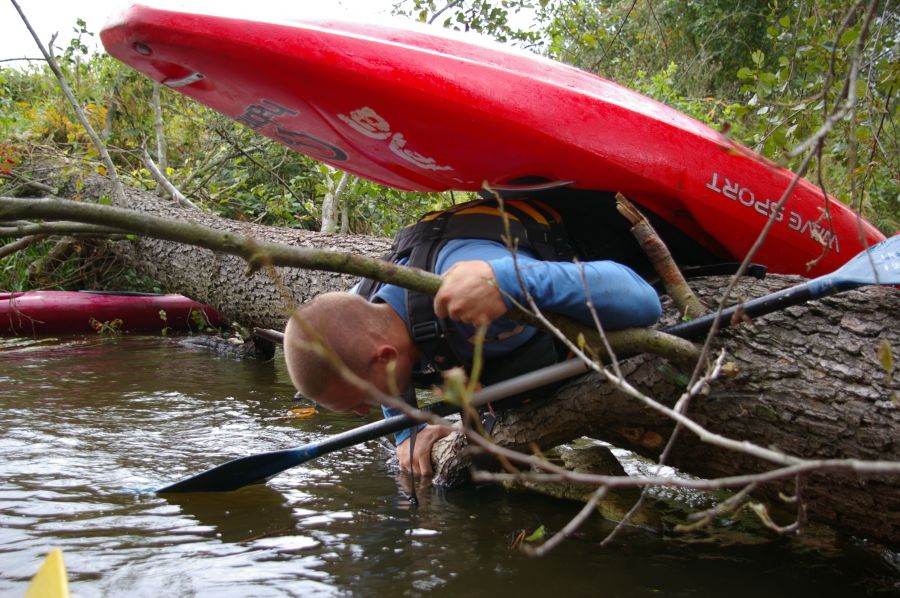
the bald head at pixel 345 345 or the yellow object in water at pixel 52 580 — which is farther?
the bald head at pixel 345 345

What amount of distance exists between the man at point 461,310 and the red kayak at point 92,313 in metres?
4.09

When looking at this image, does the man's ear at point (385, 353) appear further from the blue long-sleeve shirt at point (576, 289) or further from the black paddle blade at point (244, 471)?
the black paddle blade at point (244, 471)

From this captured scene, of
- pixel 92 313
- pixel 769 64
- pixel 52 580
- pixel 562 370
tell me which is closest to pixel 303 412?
pixel 562 370

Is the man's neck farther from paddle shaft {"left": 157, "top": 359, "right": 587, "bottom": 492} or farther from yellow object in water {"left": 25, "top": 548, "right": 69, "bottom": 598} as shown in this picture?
yellow object in water {"left": 25, "top": 548, "right": 69, "bottom": 598}

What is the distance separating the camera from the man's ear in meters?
1.97

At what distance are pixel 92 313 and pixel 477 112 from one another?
4.42m

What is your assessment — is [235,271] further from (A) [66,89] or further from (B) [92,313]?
(B) [92,313]

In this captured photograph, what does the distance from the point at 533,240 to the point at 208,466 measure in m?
1.50

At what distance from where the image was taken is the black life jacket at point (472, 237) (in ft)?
6.55

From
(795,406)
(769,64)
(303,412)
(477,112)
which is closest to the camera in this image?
(795,406)

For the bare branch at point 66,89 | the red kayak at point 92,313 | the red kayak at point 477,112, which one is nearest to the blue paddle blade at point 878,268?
the red kayak at point 477,112

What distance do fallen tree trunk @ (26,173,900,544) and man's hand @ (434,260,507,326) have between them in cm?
34

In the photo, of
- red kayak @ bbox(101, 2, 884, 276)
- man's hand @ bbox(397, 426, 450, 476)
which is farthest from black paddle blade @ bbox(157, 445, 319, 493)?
red kayak @ bbox(101, 2, 884, 276)

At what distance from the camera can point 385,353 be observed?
1.98m
